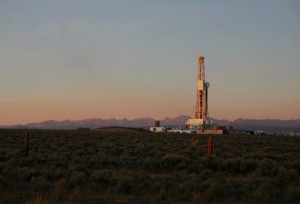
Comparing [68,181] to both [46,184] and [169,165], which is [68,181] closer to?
[46,184]

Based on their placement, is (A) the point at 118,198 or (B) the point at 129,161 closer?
(A) the point at 118,198

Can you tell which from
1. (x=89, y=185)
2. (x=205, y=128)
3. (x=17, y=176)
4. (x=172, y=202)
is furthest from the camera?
(x=205, y=128)

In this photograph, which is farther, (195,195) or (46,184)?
(46,184)

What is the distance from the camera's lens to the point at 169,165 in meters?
19.2

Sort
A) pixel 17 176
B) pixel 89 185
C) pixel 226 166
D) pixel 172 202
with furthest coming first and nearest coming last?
pixel 226 166 → pixel 17 176 → pixel 89 185 → pixel 172 202

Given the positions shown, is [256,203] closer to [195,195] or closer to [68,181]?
[195,195]

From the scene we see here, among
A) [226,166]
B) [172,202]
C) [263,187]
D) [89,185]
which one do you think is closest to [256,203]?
[263,187]

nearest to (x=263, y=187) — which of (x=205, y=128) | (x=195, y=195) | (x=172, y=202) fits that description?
(x=195, y=195)

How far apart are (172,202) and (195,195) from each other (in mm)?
756

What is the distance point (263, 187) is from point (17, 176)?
833 centimetres

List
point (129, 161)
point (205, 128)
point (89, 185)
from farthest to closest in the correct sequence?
point (205, 128) < point (129, 161) < point (89, 185)

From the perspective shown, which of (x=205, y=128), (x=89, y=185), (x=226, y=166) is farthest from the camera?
(x=205, y=128)

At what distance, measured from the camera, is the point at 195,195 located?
11383mm

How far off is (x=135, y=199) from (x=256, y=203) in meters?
3.16
